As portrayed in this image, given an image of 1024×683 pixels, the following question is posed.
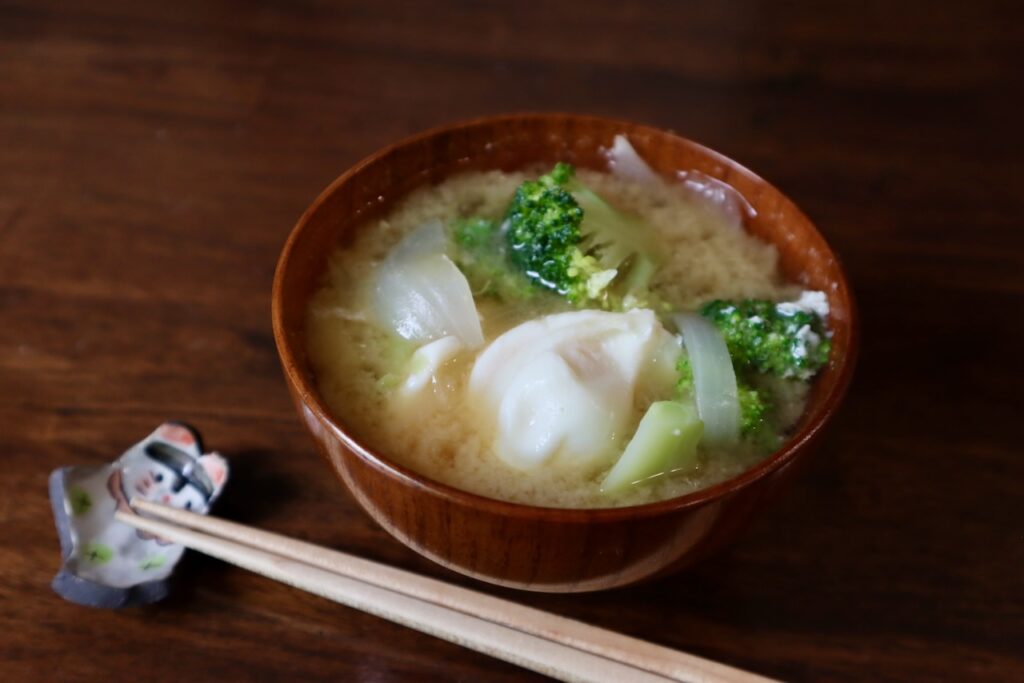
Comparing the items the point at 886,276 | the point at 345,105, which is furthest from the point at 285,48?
the point at 886,276

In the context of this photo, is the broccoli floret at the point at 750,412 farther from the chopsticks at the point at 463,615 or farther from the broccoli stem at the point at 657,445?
the chopsticks at the point at 463,615

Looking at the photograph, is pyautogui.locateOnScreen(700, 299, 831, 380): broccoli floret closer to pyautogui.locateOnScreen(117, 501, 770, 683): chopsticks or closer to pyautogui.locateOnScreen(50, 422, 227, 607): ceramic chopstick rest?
pyautogui.locateOnScreen(117, 501, 770, 683): chopsticks

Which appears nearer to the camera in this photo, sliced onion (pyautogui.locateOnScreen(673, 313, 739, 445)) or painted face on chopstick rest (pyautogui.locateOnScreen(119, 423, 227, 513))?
sliced onion (pyautogui.locateOnScreen(673, 313, 739, 445))

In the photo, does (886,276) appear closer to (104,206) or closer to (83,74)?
(104,206)

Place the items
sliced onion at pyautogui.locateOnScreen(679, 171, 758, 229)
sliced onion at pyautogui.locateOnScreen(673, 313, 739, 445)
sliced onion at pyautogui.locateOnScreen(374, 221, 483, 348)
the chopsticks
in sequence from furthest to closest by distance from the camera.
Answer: sliced onion at pyautogui.locateOnScreen(679, 171, 758, 229) < sliced onion at pyautogui.locateOnScreen(374, 221, 483, 348) < sliced onion at pyautogui.locateOnScreen(673, 313, 739, 445) < the chopsticks


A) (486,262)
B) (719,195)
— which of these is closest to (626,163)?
(719,195)

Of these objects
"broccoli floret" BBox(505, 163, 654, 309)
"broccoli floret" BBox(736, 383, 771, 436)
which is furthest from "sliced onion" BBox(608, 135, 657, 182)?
"broccoli floret" BBox(736, 383, 771, 436)
